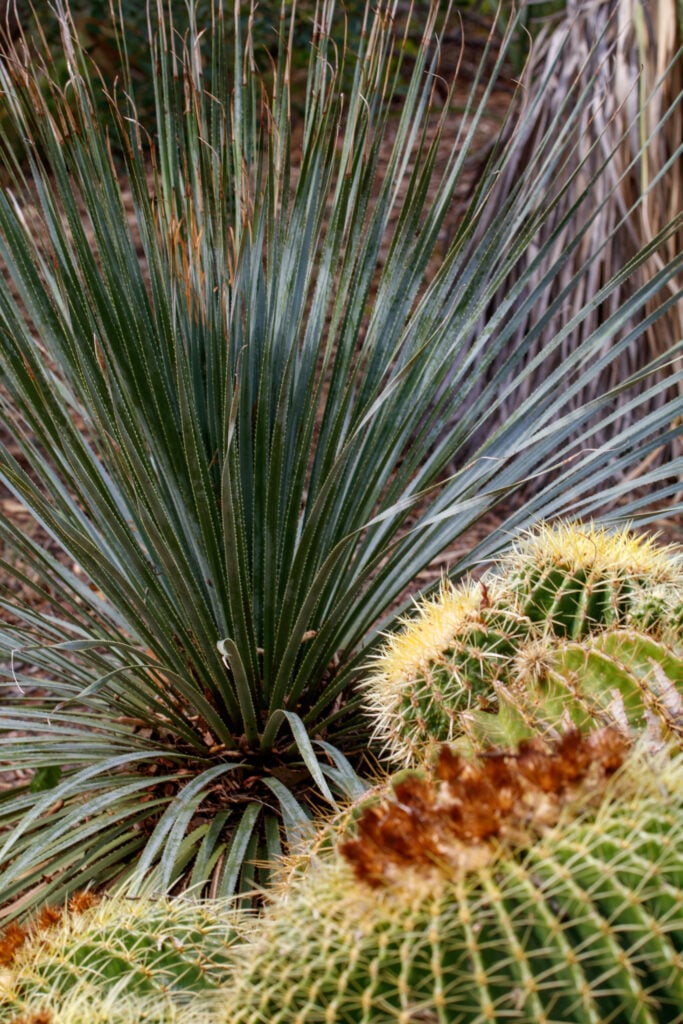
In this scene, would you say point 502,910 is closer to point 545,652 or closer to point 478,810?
point 478,810

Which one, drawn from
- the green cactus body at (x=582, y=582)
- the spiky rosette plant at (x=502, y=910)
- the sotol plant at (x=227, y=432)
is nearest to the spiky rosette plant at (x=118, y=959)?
the spiky rosette plant at (x=502, y=910)

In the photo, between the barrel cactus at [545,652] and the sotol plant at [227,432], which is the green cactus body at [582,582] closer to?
the barrel cactus at [545,652]

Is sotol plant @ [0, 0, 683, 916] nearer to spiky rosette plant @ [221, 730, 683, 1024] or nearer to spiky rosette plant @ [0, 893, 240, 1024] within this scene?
spiky rosette plant @ [0, 893, 240, 1024]

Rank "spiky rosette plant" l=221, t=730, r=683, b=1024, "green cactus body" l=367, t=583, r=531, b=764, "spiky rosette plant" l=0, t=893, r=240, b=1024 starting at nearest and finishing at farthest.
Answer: "spiky rosette plant" l=221, t=730, r=683, b=1024
"spiky rosette plant" l=0, t=893, r=240, b=1024
"green cactus body" l=367, t=583, r=531, b=764

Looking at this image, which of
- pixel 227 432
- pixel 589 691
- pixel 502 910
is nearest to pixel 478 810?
pixel 502 910

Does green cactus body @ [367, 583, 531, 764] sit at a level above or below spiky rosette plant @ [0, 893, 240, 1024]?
above

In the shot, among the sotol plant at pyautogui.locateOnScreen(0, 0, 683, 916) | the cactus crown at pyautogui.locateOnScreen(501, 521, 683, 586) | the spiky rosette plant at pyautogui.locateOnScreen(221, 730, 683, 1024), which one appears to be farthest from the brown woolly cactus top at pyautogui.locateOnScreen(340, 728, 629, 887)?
the sotol plant at pyautogui.locateOnScreen(0, 0, 683, 916)
